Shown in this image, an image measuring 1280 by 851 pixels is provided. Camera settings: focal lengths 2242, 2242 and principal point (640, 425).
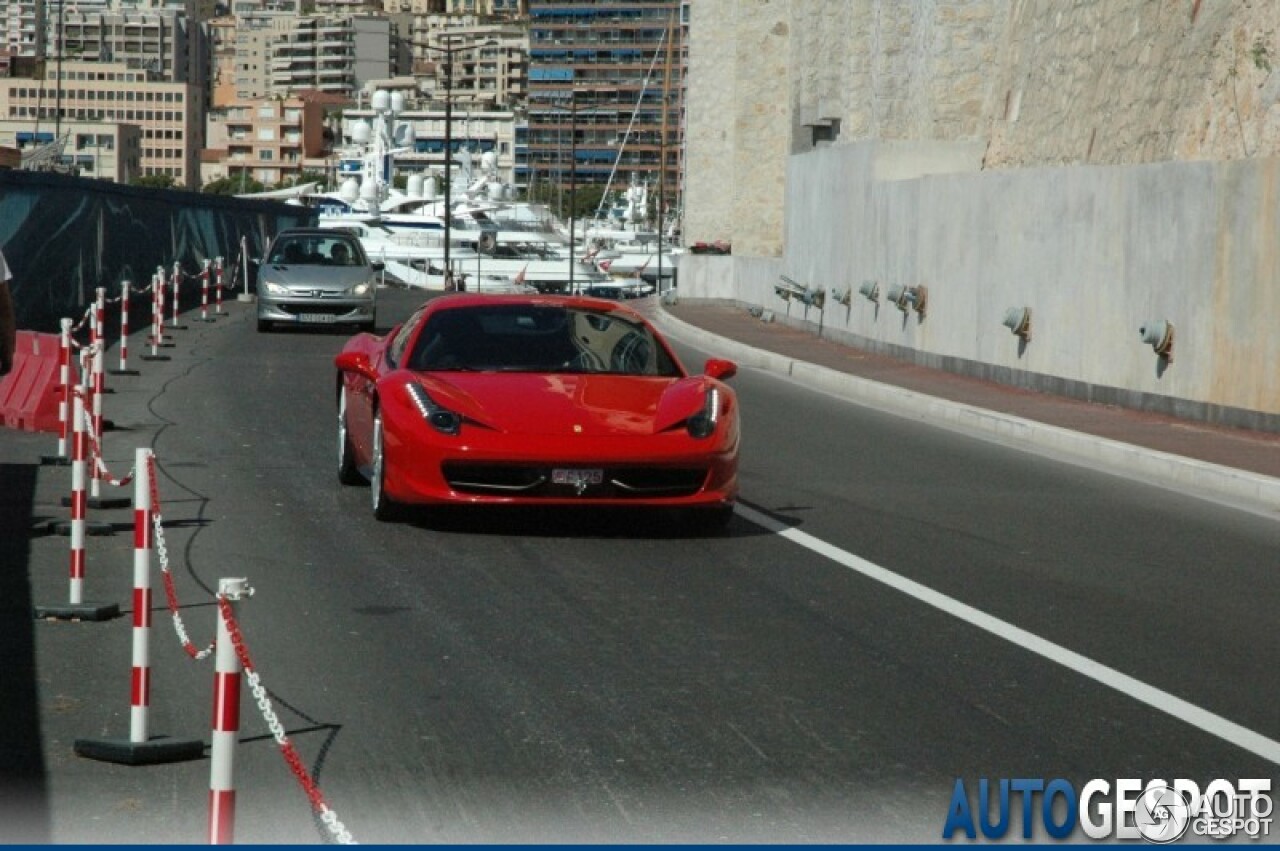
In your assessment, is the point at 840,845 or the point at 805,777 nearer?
the point at 840,845

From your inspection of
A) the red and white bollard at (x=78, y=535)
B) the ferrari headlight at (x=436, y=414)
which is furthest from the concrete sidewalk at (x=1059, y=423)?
the red and white bollard at (x=78, y=535)

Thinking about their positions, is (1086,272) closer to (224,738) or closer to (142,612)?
(142,612)

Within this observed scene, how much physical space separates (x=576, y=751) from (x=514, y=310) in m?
6.98

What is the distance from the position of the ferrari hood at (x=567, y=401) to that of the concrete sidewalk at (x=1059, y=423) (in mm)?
4503

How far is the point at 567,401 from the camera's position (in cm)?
1255

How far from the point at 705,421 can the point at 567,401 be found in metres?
0.78

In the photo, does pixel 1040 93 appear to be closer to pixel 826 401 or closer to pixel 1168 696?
pixel 826 401

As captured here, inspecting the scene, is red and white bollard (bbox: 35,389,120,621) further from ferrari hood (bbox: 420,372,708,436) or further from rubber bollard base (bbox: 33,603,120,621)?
ferrari hood (bbox: 420,372,708,436)

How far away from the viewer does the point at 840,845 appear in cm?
602

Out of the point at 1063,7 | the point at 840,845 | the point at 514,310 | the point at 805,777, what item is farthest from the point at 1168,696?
the point at 1063,7

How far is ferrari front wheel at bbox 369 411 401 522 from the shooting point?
499 inches

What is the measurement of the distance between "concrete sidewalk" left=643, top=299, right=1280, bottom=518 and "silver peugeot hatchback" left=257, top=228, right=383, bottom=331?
20.0ft

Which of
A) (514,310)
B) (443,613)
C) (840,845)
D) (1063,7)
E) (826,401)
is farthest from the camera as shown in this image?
(1063,7)

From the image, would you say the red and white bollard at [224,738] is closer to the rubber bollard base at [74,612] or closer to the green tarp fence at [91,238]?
the rubber bollard base at [74,612]
